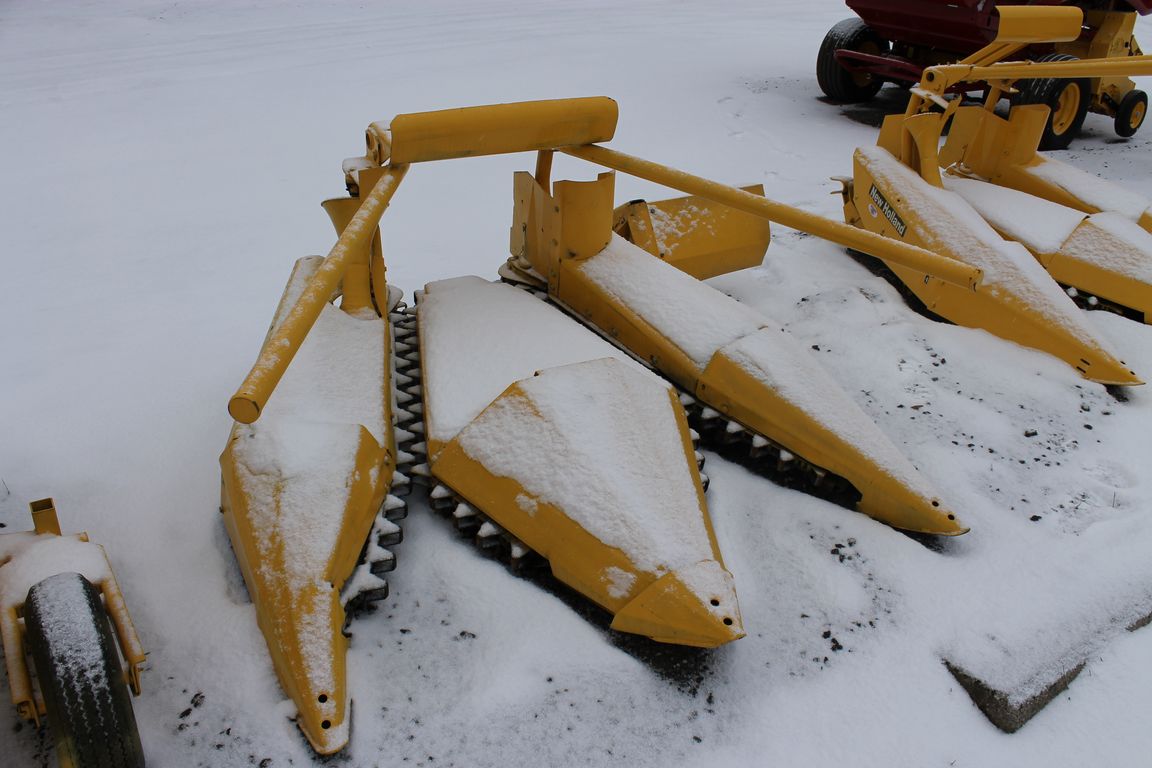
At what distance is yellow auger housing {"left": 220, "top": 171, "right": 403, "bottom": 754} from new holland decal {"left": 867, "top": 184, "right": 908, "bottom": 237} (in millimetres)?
2578

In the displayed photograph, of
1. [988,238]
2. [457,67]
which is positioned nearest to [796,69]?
[457,67]

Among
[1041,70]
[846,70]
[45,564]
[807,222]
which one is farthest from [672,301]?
[846,70]

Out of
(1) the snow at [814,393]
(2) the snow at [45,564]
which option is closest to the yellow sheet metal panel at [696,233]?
(1) the snow at [814,393]

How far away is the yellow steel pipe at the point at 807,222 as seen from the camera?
2.43 metres

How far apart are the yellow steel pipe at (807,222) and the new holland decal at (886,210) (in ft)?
4.13

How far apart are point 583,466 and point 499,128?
1.25 meters

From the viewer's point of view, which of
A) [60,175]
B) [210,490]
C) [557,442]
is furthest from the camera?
[60,175]

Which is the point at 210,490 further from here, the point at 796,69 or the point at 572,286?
the point at 796,69

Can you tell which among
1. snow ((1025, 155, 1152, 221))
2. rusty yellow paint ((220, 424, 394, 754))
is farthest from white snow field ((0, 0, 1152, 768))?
snow ((1025, 155, 1152, 221))

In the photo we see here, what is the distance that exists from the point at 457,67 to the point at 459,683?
7.07 meters

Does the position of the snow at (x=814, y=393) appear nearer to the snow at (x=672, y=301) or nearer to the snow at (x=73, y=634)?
the snow at (x=672, y=301)

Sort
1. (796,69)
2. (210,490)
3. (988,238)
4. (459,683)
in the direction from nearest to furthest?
(459,683), (210,490), (988,238), (796,69)

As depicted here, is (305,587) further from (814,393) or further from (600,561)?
(814,393)

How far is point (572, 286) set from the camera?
10.1ft
